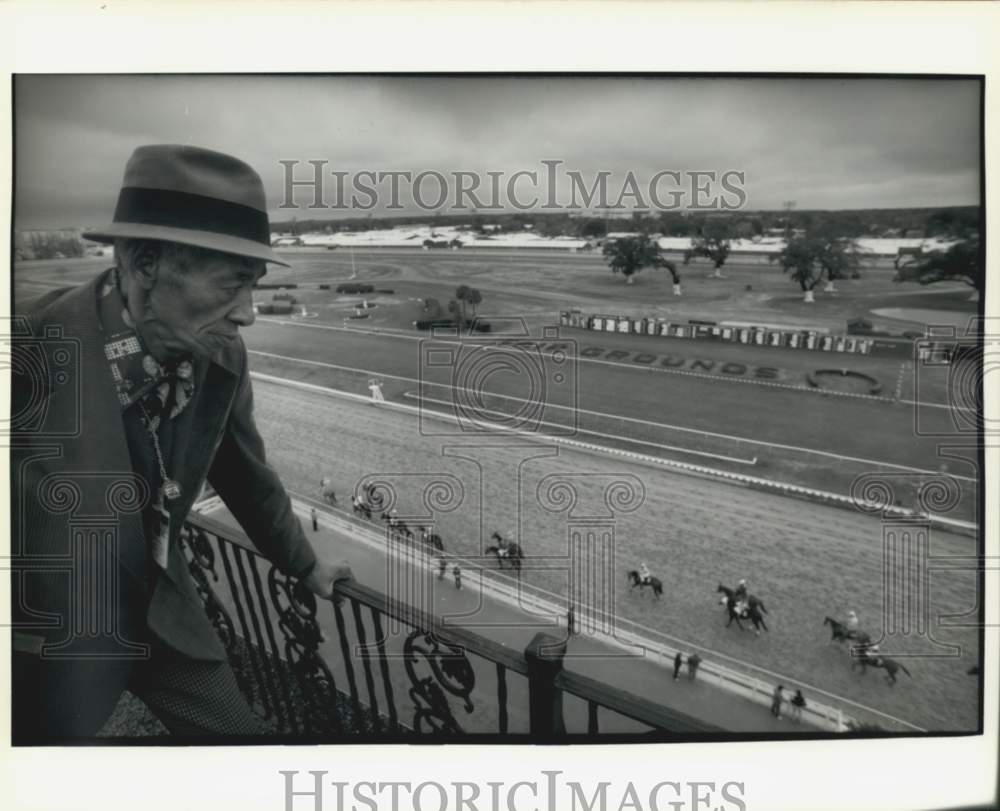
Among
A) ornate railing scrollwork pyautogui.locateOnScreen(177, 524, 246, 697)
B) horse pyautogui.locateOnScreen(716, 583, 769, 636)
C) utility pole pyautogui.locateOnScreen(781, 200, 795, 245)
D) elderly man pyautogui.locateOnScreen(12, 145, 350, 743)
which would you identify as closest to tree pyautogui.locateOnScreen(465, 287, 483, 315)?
elderly man pyautogui.locateOnScreen(12, 145, 350, 743)

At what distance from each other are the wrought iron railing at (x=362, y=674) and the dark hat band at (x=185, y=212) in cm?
105

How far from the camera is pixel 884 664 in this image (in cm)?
250

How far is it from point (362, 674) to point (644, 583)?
1.23 m

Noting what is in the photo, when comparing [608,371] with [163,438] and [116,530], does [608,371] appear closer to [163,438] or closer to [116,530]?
[163,438]

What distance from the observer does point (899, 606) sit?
252cm

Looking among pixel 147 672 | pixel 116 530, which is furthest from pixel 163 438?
pixel 147 672

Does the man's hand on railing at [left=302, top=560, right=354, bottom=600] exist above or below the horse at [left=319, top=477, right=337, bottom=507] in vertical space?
below

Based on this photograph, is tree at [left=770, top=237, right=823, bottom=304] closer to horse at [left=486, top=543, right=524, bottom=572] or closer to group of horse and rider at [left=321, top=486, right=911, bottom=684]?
group of horse and rider at [left=321, top=486, right=911, bottom=684]

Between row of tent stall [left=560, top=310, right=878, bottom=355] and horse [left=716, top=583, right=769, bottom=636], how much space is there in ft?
3.57

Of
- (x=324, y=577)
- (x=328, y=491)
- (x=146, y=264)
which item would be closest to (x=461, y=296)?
Result: (x=328, y=491)

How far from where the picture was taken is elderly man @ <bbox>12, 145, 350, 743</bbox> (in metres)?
2.16

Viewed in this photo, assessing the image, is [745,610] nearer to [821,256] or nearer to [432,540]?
[432,540]

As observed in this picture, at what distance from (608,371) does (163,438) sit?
1.70m

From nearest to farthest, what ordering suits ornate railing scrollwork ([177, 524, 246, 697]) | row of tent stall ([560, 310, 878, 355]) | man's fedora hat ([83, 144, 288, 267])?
man's fedora hat ([83, 144, 288, 267])
ornate railing scrollwork ([177, 524, 246, 697])
row of tent stall ([560, 310, 878, 355])
